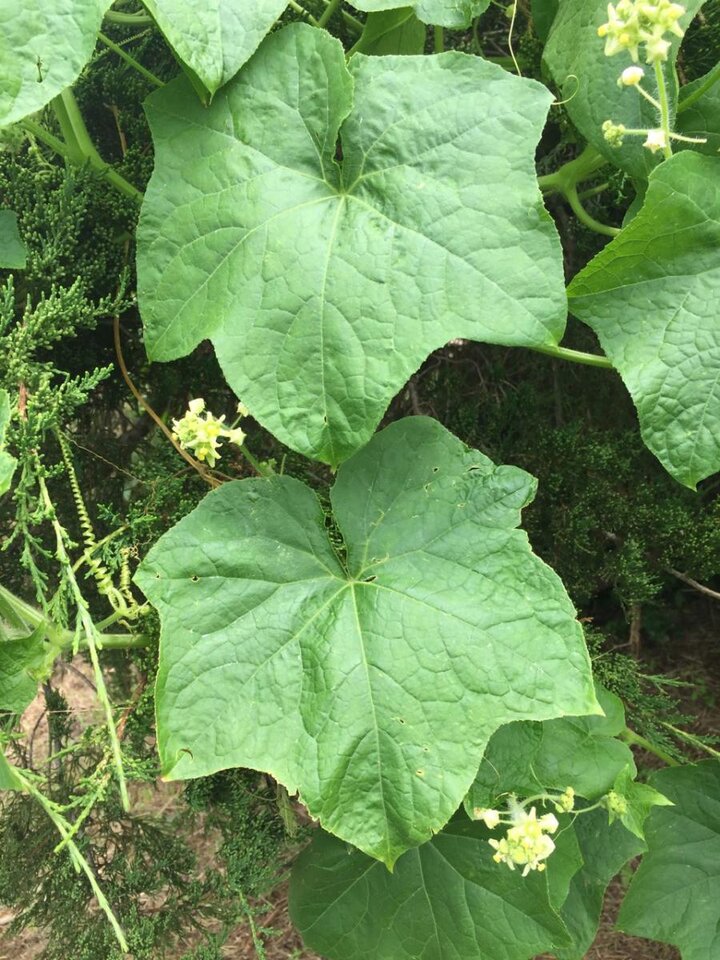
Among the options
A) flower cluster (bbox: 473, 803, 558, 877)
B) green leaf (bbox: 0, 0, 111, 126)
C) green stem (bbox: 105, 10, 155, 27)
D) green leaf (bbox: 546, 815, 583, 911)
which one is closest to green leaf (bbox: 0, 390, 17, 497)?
green leaf (bbox: 0, 0, 111, 126)

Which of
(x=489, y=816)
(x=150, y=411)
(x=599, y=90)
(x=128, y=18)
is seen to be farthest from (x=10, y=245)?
(x=489, y=816)

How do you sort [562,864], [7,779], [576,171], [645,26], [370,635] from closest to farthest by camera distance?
[645,26], [7,779], [370,635], [576,171], [562,864]

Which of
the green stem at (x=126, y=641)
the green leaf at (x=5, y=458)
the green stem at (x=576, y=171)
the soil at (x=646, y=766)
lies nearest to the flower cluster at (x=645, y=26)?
the green stem at (x=576, y=171)

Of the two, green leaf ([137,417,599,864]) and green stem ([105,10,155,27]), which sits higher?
green stem ([105,10,155,27])

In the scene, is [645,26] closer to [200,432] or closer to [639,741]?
[200,432]

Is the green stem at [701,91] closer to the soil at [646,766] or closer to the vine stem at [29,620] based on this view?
the vine stem at [29,620]

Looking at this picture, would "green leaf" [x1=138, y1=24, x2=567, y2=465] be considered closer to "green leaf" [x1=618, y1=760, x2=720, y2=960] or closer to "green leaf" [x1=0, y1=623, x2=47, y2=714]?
"green leaf" [x1=0, y1=623, x2=47, y2=714]

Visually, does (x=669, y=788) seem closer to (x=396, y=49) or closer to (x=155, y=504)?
(x=155, y=504)
